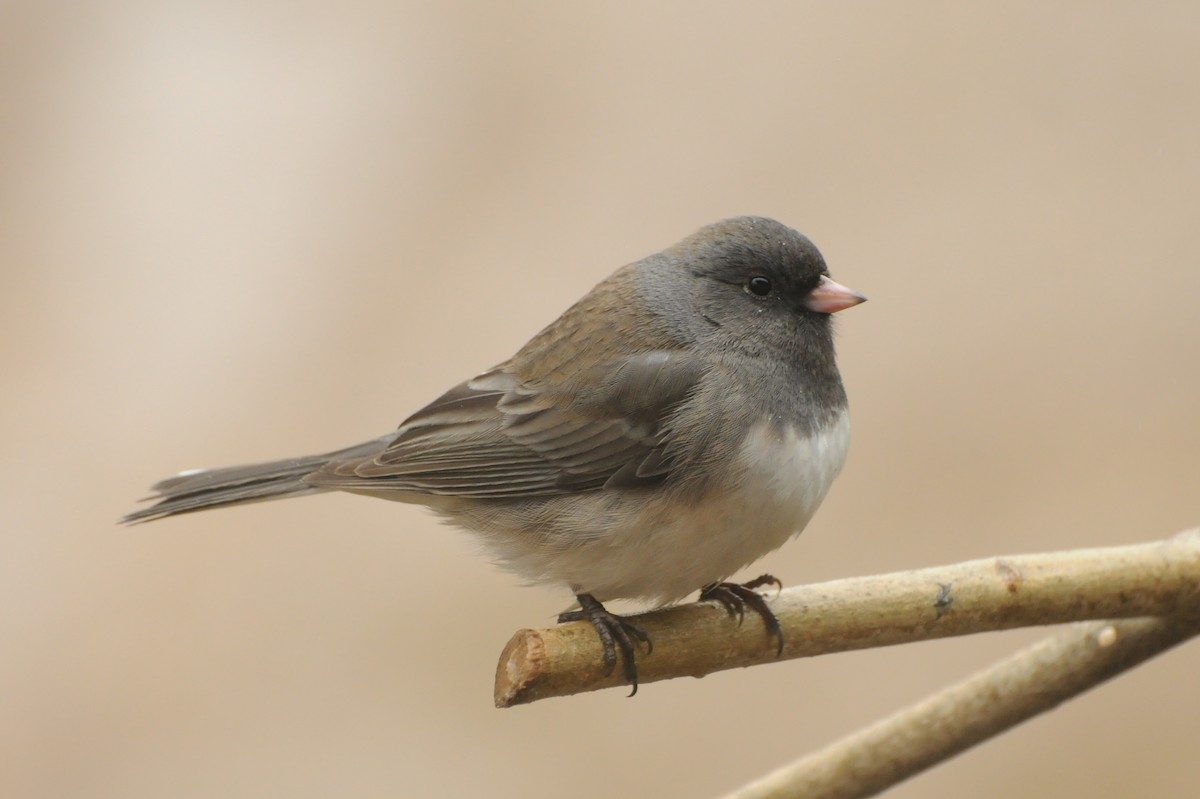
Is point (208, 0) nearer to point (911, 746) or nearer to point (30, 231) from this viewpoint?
point (30, 231)

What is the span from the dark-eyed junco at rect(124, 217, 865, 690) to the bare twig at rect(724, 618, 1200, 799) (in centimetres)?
23

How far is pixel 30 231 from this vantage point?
13.5 ft

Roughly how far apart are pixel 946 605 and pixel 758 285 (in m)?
0.66

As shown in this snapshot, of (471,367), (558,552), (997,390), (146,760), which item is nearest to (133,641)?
(146,760)

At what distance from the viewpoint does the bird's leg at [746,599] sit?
1.97m

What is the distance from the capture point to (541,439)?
2.22 metres

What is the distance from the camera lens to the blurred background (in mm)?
3496

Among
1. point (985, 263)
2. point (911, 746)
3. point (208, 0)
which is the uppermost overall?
point (208, 0)

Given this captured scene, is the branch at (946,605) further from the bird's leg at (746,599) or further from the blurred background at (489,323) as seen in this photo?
the blurred background at (489,323)

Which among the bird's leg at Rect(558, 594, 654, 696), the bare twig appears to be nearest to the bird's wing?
the bird's leg at Rect(558, 594, 654, 696)

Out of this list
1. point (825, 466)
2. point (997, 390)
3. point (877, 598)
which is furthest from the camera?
point (997, 390)

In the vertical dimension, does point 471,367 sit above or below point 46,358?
below

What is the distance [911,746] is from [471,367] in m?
2.24

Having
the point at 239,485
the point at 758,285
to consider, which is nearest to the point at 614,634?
the point at 758,285
